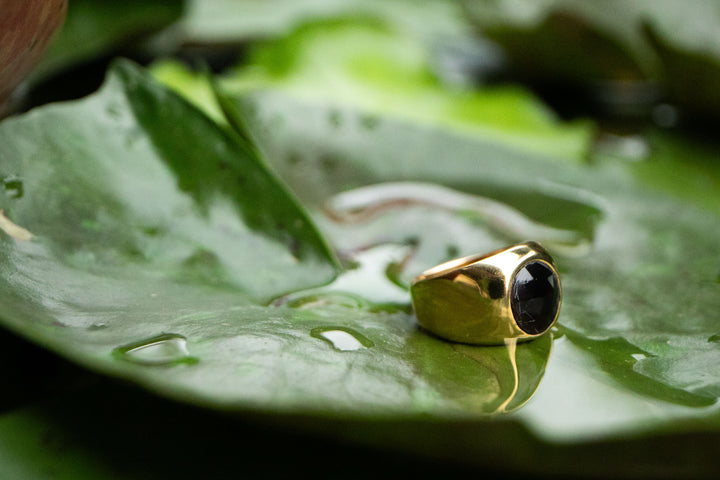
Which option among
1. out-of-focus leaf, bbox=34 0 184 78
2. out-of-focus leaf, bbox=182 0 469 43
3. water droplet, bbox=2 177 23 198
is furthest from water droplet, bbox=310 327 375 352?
out-of-focus leaf, bbox=182 0 469 43

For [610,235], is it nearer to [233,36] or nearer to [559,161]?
[559,161]

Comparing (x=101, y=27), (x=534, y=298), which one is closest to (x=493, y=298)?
(x=534, y=298)

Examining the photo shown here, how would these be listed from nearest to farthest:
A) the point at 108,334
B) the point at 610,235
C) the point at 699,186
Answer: the point at 108,334 < the point at 610,235 < the point at 699,186

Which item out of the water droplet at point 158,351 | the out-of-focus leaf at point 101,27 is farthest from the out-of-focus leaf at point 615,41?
the water droplet at point 158,351

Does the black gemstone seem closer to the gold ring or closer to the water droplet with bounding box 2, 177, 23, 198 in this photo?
the gold ring

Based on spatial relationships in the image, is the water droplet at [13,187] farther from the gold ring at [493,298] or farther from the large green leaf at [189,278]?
the gold ring at [493,298]

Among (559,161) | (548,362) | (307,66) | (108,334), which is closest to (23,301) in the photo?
(108,334)
